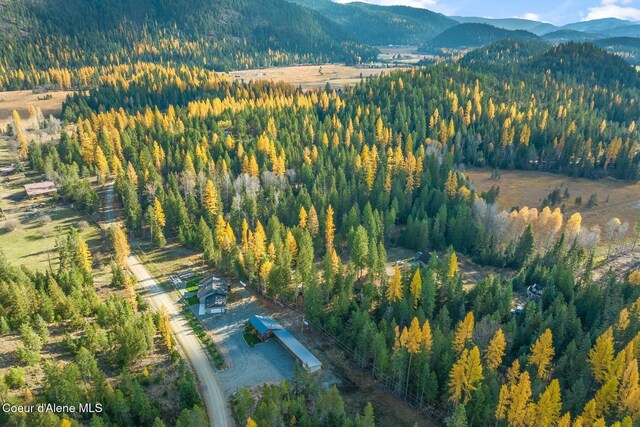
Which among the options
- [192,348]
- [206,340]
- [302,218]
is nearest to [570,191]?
[302,218]

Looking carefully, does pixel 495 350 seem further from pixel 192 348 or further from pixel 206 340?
pixel 192 348

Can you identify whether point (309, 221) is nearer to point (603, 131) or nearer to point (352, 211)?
point (352, 211)

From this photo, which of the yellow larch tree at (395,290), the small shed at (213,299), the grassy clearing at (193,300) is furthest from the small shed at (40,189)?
the yellow larch tree at (395,290)

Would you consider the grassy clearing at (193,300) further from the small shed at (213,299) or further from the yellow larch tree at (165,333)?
the yellow larch tree at (165,333)

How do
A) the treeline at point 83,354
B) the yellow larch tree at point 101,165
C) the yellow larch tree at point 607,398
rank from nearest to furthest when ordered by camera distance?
the yellow larch tree at point 607,398, the treeline at point 83,354, the yellow larch tree at point 101,165

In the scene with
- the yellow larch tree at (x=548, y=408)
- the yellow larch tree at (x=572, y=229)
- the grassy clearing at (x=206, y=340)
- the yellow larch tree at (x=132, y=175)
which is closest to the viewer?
the yellow larch tree at (x=548, y=408)

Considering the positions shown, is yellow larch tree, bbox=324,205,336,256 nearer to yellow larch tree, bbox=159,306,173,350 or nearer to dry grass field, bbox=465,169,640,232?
yellow larch tree, bbox=159,306,173,350

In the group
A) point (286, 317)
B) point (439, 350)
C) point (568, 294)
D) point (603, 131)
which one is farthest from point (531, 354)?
point (603, 131)

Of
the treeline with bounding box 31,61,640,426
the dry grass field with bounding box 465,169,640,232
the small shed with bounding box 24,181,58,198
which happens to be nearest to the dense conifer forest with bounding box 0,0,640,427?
the treeline with bounding box 31,61,640,426
